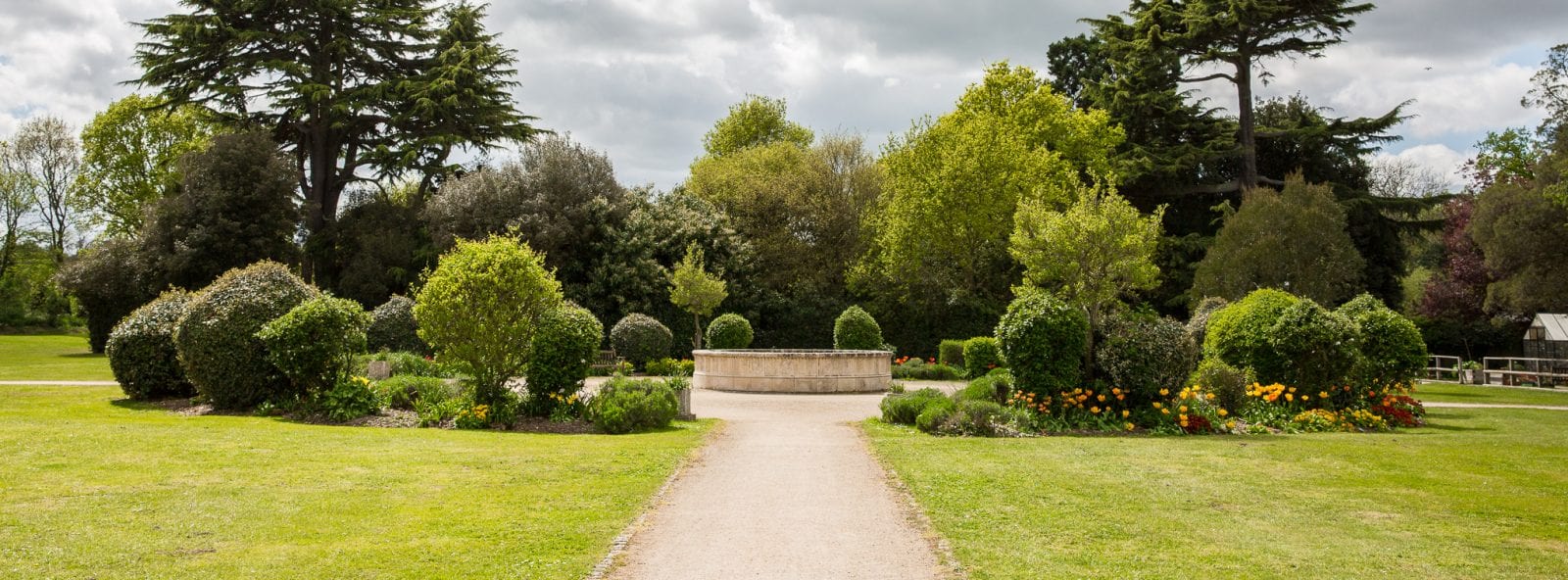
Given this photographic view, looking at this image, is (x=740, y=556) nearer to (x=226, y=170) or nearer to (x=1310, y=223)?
(x=1310, y=223)

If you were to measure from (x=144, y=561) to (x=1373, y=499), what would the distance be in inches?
388

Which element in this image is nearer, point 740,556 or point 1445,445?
point 740,556

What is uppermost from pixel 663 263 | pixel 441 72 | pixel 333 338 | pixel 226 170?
pixel 441 72

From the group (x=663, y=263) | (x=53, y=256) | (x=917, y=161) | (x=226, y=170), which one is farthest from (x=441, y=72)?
(x=53, y=256)

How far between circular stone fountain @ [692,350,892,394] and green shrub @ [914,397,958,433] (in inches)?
280

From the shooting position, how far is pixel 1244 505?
8.36 metres

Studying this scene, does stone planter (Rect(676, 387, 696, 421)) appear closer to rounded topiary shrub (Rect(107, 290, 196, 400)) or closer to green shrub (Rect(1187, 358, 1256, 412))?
green shrub (Rect(1187, 358, 1256, 412))

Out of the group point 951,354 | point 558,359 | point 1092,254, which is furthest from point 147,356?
point 951,354

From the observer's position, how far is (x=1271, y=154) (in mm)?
37969

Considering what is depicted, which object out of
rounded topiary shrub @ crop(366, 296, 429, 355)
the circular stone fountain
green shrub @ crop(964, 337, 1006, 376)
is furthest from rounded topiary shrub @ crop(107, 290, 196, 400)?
green shrub @ crop(964, 337, 1006, 376)

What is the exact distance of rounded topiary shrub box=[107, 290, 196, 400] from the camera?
669 inches

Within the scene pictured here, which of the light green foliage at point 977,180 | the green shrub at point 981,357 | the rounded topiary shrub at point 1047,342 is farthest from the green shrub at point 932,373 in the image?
the rounded topiary shrub at point 1047,342

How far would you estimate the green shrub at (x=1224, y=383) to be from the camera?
1520cm

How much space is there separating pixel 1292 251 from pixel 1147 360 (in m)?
16.2
